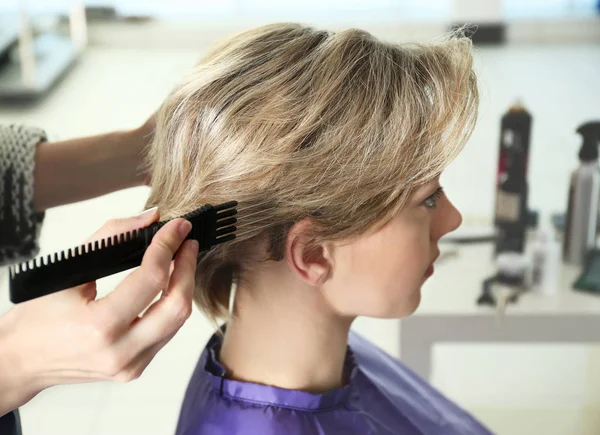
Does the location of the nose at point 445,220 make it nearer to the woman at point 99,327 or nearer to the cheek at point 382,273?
the cheek at point 382,273

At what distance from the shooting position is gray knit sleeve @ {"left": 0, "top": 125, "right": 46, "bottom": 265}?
1.46 meters

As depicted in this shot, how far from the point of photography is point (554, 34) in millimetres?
7070

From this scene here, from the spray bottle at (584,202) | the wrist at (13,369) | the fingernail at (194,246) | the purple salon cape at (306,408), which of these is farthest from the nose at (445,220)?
the spray bottle at (584,202)

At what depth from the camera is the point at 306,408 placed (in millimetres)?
1426

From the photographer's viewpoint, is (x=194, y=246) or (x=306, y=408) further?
(x=306, y=408)

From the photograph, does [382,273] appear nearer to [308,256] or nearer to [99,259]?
[308,256]

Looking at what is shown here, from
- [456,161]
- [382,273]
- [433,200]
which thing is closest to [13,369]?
[382,273]

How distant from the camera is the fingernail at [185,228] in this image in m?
1.06

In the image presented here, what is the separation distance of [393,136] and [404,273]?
26cm

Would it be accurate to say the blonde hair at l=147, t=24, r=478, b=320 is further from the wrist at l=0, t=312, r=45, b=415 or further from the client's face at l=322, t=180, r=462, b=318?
the wrist at l=0, t=312, r=45, b=415

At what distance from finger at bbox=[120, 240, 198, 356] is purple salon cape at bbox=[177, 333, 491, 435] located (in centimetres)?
43

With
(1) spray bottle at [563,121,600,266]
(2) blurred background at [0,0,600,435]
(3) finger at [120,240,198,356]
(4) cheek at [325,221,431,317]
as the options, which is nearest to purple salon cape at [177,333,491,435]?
(4) cheek at [325,221,431,317]

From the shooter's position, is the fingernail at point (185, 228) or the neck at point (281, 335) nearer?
the fingernail at point (185, 228)

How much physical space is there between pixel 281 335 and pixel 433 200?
0.35 metres
